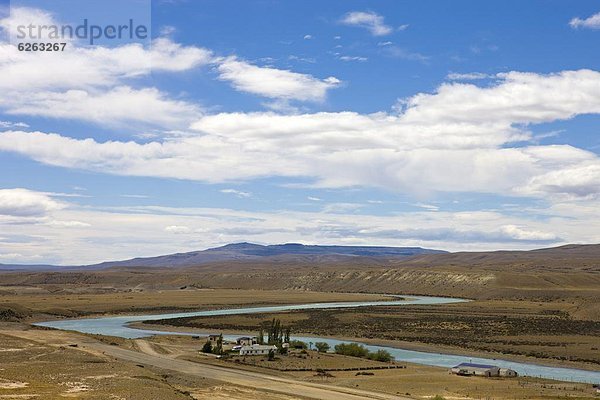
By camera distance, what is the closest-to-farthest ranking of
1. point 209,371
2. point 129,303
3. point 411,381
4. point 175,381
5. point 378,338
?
point 175,381
point 411,381
point 209,371
point 378,338
point 129,303

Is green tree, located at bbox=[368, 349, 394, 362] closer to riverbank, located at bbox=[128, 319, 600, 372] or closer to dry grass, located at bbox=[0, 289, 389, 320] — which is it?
riverbank, located at bbox=[128, 319, 600, 372]

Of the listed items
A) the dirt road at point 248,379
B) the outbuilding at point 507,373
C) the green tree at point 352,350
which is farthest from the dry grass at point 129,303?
the outbuilding at point 507,373

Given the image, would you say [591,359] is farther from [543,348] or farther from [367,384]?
[367,384]

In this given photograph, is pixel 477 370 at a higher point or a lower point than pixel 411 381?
higher

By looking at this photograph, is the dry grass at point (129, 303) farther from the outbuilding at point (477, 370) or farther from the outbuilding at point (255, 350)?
the outbuilding at point (477, 370)

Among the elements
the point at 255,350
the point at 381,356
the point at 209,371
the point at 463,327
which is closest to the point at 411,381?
the point at 381,356

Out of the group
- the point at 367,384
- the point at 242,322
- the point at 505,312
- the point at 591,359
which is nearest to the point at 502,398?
the point at 367,384

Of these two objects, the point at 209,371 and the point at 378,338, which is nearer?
the point at 209,371

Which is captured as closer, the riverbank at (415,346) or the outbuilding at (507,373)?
the outbuilding at (507,373)

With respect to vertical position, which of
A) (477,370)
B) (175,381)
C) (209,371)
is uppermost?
(175,381)

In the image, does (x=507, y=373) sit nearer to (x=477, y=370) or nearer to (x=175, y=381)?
(x=477, y=370)

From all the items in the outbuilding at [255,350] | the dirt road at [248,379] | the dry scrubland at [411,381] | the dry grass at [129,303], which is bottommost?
the dry scrubland at [411,381]
